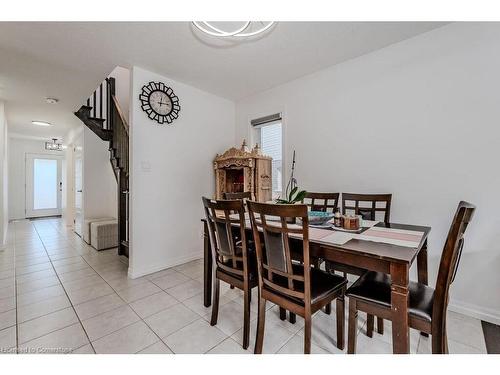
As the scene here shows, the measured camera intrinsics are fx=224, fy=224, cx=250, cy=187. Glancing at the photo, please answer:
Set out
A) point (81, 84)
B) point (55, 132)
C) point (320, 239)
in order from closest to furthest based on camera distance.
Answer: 1. point (320, 239)
2. point (81, 84)
3. point (55, 132)

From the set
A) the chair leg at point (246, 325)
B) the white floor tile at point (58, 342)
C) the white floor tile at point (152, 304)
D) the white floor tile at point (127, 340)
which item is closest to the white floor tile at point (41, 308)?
the white floor tile at point (58, 342)

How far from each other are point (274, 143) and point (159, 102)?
1703 millimetres

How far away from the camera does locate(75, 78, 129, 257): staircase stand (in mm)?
3333

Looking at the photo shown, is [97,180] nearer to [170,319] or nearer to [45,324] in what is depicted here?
[45,324]

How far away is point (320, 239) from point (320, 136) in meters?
1.83

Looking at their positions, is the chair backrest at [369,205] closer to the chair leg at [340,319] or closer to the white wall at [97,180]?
the chair leg at [340,319]

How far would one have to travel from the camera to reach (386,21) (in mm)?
1955

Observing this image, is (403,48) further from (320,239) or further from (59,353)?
(59,353)

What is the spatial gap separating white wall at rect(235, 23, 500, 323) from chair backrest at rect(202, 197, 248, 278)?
163cm

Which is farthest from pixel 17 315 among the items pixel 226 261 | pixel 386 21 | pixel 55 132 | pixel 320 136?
pixel 55 132

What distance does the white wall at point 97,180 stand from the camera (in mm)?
4430

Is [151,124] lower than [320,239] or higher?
higher

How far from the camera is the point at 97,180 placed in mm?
4562

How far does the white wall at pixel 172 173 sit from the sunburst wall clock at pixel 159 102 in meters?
0.07
